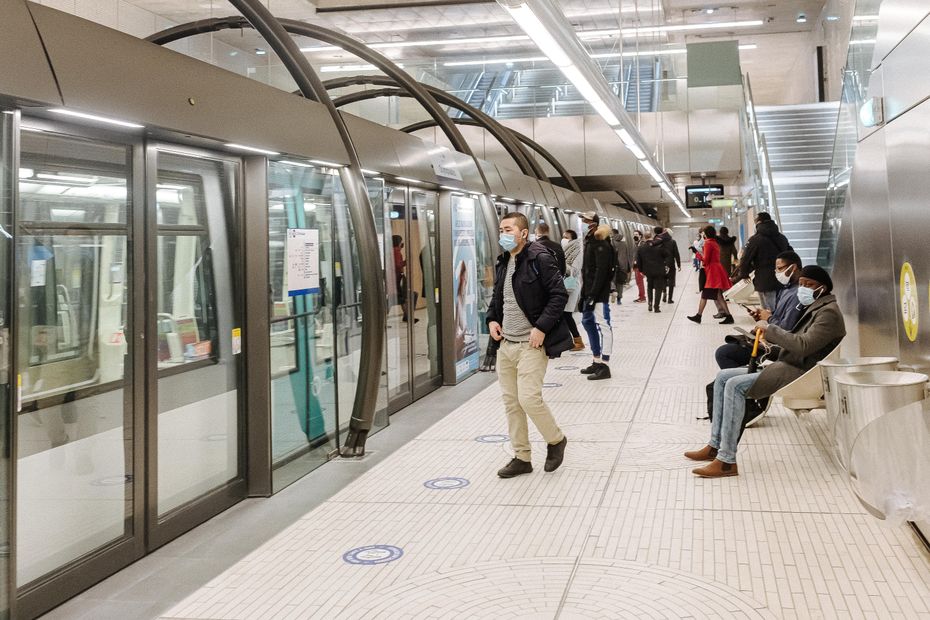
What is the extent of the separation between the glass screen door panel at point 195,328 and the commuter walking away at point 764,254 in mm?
7507

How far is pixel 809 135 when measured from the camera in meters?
15.6

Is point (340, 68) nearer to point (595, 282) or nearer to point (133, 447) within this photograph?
point (595, 282)

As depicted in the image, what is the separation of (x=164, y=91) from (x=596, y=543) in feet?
9.54

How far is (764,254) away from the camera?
11.0 metres

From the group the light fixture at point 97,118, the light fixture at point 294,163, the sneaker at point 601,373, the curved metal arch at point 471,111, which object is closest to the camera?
the light fixture at point 97,118

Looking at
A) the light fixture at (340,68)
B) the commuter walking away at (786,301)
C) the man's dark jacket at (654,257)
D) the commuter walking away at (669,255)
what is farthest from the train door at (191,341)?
the commuter walking away at (669,255)

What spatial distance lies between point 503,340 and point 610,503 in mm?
1218

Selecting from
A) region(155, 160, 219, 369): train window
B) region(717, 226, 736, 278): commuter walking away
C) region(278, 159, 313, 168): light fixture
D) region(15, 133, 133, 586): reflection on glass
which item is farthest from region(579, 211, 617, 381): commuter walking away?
region(15, 133, 133, 586): reflection on glass

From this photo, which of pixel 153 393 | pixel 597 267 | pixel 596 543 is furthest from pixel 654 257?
pixel 153 393

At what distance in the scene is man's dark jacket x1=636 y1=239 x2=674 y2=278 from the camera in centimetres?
1645

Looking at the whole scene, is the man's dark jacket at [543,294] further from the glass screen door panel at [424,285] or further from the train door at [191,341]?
the glass screen door panel at [424,285]

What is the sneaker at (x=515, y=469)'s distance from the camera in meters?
5.41

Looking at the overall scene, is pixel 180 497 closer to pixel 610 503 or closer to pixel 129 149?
pixel 129 149

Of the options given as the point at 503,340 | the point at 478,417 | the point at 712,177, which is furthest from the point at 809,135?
the point at 503,340
